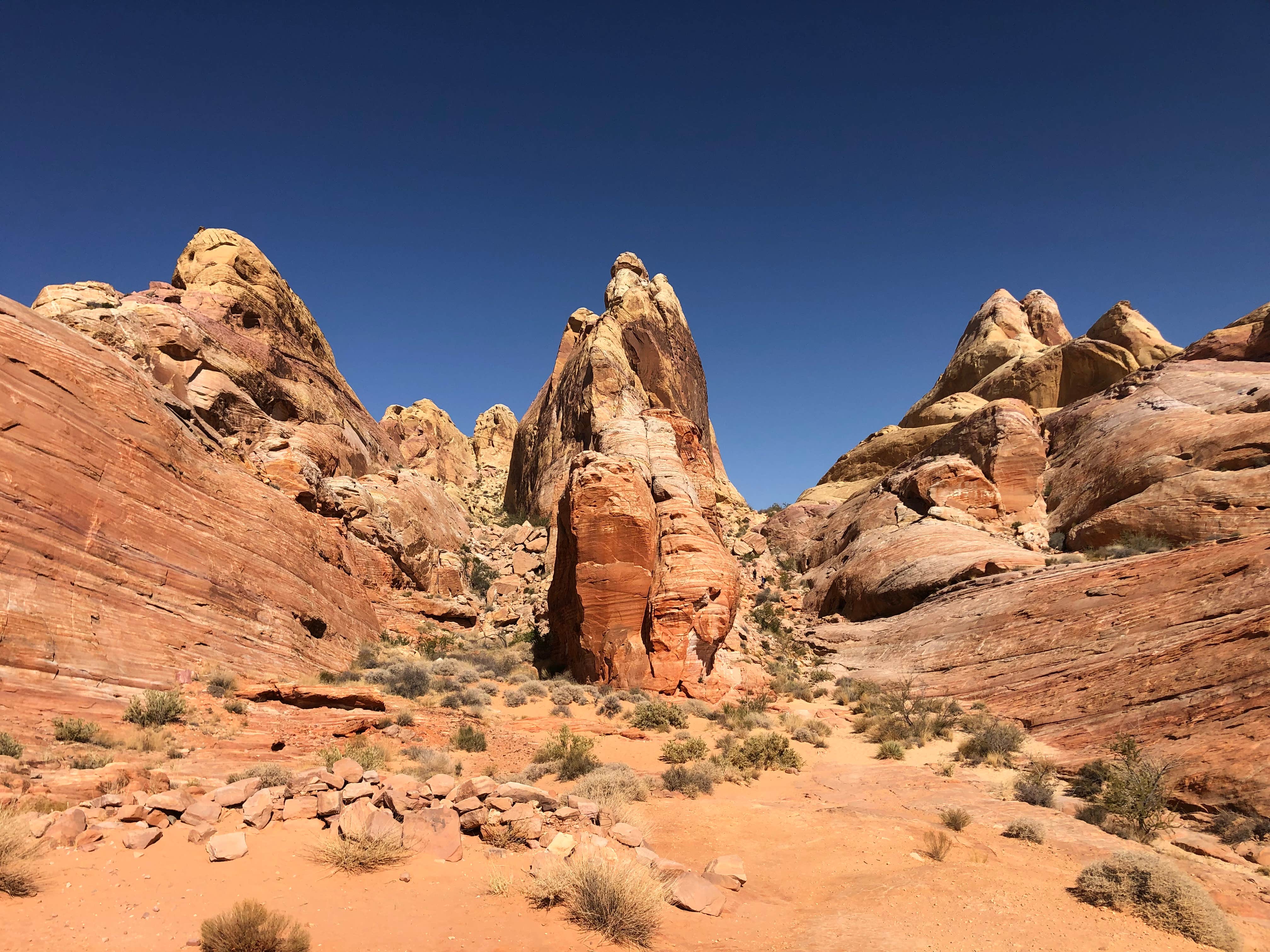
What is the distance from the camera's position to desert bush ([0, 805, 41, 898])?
461 cm

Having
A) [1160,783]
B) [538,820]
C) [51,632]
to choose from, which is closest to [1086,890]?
[1160,783]

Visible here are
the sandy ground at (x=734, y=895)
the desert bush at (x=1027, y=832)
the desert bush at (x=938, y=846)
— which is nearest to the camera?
the sandy ground at (x=734, y=895)

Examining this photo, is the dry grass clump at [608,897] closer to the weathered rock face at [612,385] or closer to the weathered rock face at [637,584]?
the weathered rock face at [637,584]

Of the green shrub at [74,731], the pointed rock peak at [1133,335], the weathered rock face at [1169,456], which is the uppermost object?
the pointed rock peak at [1133,335]

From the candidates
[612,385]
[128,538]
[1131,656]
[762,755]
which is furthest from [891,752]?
[612,385]

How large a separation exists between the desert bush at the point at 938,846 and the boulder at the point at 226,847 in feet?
25.4

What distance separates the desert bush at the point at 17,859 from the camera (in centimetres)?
461

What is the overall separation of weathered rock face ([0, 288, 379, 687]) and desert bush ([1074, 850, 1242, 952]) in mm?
14134

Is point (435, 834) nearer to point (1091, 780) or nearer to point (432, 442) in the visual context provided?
point (1091, 780)

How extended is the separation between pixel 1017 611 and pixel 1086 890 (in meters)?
12.4

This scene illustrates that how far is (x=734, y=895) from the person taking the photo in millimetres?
6602

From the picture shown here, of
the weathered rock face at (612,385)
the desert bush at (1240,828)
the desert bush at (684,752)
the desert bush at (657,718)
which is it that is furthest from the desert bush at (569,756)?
the weathered rock face at (612,385)

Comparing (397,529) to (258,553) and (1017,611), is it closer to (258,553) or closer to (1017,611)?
(258,553)

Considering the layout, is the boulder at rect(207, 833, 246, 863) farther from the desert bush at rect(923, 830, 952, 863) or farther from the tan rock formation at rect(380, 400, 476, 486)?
the tan rock formation at rect(380, 400, 476, 486)
